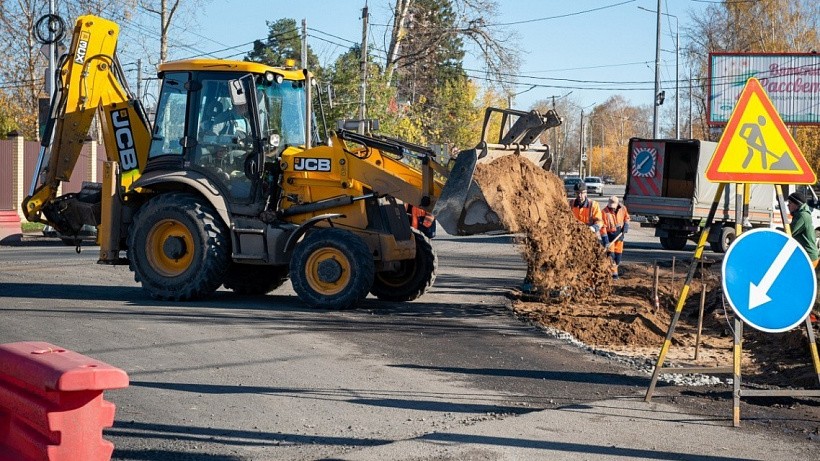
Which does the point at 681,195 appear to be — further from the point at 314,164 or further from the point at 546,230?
the point at 314,164

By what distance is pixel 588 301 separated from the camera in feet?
46.6

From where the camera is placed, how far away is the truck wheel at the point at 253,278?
48.5ft

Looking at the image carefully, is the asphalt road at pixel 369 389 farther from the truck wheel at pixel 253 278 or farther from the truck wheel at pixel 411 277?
the truck wheel at pixel 253 278

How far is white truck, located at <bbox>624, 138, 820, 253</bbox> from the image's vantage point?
2897cm

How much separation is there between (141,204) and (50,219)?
5.11 feet

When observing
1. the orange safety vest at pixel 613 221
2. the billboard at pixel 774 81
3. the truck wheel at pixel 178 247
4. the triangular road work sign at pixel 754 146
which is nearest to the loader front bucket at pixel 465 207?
the truck wheel at pixel 178 247

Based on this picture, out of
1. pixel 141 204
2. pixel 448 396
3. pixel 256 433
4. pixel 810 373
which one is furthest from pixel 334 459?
pixel 141 204

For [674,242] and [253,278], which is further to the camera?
[674,242]

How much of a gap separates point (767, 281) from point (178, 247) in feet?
28.4

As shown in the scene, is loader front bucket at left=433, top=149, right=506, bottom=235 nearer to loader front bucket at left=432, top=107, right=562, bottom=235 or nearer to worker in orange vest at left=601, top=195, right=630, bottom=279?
loader front bucket at left=432, top=107, right=562, bottom=235

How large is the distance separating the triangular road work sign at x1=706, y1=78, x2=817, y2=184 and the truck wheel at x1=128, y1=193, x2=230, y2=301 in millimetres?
7709

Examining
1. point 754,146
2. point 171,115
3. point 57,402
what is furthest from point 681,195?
point 57,402

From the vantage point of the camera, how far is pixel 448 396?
8.05 m

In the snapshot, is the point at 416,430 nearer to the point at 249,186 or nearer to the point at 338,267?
the point at 338,267
